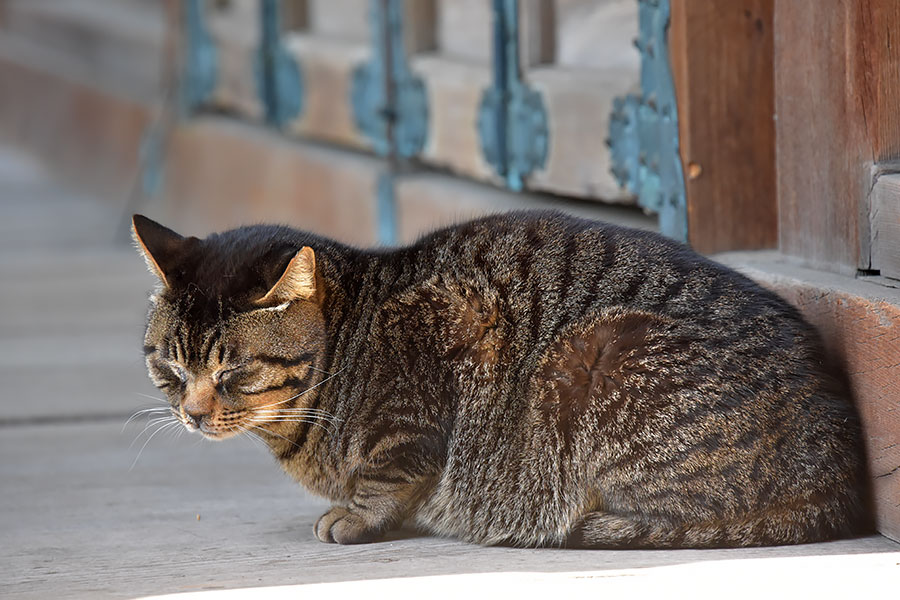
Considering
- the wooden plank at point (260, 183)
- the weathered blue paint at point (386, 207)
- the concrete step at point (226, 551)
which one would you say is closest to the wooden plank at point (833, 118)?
the concrete step at point (226, 551)

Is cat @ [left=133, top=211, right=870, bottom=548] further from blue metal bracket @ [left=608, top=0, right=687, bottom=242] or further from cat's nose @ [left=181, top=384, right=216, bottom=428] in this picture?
blue metal bracket @ [left=608, top=0, right=687, bottom=242]

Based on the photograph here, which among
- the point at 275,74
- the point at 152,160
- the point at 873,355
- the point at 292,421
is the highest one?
the point at 275,74

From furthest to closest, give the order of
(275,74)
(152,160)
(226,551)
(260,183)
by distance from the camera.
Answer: (152,160) < (260,183) < (275,74) < (226,551)

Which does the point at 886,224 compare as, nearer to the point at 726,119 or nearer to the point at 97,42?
the point at 726,119

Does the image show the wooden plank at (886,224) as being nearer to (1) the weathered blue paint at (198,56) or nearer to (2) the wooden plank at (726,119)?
(2) the wooden plank at (726,119)

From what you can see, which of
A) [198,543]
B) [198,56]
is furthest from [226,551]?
[198,56]

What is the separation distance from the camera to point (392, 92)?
18.7 ft

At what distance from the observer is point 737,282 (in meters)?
2.52

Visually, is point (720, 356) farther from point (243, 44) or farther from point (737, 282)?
point (243, 44)

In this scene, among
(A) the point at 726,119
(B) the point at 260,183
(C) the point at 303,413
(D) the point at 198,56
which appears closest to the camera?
(C) the point at 303,413

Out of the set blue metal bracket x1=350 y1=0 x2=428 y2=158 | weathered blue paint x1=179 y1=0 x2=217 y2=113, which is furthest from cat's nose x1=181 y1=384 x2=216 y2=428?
weathered blue paint x1=179 y1=0 x2=217 y2=113

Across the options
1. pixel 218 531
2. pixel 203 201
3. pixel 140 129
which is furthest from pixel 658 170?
pixel 140 129

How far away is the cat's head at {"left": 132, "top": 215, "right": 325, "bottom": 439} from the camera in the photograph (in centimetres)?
257

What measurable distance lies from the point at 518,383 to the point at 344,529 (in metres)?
0.49
